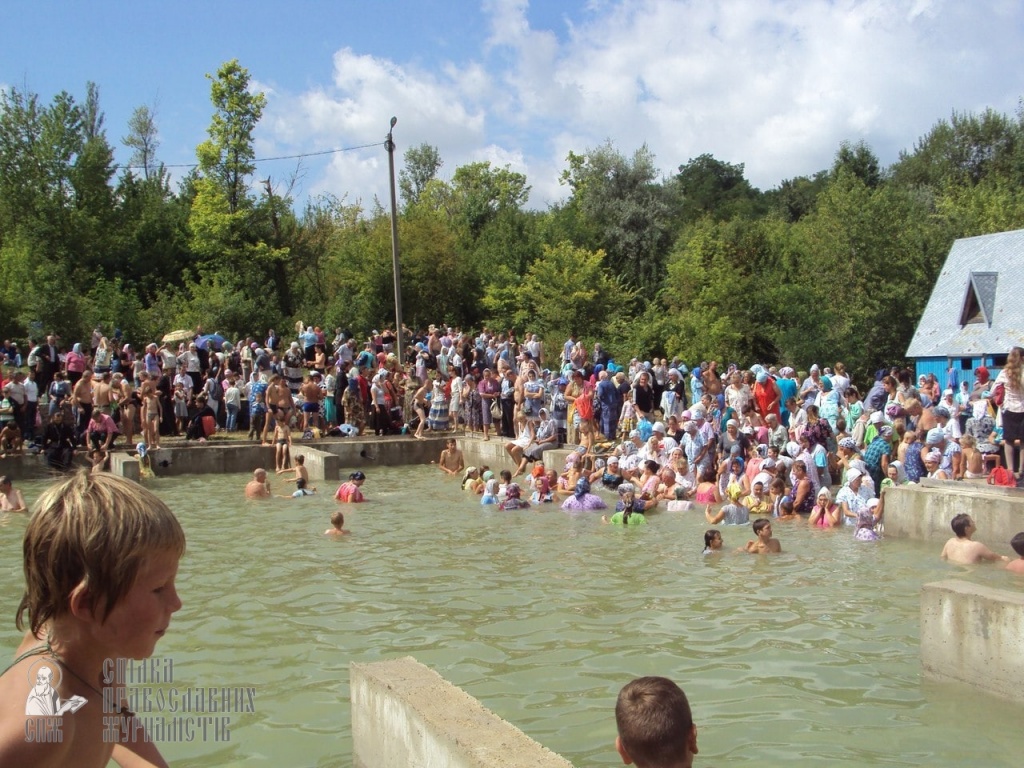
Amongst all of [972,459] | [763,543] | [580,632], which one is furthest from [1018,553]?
[972,459]

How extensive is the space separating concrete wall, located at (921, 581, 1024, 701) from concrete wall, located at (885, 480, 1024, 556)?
5.65 meters

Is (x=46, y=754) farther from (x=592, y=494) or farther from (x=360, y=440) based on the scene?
(x=360, y=440)

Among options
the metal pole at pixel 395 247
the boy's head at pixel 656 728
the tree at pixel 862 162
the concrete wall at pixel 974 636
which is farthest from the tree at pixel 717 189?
the boy's head at pixel 656 728

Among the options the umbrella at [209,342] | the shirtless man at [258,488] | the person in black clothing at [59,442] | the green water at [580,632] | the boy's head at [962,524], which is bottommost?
the green water at [580,632]

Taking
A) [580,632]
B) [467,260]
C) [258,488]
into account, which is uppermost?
[467,260]

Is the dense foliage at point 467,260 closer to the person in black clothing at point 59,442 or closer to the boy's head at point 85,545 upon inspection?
the person in black clothing at point 59,442

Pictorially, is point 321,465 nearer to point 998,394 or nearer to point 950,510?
point 950,510

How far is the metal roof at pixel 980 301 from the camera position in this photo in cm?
3141

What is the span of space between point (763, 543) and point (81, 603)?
39.6ft

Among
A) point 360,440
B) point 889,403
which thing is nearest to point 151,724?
point 889,403

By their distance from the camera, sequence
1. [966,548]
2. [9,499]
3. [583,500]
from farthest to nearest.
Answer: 1. [583,500]
2. [9,499]
3. [966,548]

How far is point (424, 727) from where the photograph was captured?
4.91 meters

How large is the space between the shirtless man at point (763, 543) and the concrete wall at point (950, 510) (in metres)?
→ 2.39

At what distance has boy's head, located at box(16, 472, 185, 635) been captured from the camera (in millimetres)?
1950
